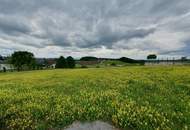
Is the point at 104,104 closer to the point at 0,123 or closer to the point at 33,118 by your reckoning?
the point at 33,118

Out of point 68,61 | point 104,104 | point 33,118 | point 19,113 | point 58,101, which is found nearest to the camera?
point 33,118

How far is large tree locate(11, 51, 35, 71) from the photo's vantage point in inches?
3740

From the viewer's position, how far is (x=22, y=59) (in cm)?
9538

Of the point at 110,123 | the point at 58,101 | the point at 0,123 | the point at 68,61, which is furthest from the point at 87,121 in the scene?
the point at 68,61

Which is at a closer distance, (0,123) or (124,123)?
(124,123)

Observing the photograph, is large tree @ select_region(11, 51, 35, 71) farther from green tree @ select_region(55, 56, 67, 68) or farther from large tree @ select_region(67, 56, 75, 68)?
large tree @ select_region(67, 56, 75, 68)

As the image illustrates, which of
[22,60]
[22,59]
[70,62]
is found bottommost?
[70,62]

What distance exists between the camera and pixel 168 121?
21.7 ft

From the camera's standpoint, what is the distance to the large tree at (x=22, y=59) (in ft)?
312

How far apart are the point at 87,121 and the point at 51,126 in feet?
4.18

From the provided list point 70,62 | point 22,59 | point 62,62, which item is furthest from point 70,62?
point 22,59

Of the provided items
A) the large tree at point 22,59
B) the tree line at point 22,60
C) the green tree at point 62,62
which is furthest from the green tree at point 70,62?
the large tree at point 22,59

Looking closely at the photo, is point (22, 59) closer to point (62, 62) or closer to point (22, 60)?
point (22, 60)

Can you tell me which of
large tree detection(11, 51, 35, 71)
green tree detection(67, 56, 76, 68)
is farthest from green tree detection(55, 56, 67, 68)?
large tree detection(11, 51, 35, 71)
